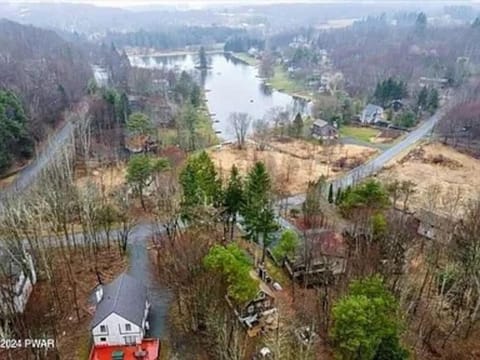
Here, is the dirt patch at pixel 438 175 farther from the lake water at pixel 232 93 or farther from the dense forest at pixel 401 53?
the dense forest at pixel 401 53

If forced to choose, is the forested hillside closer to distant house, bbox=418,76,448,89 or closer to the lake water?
the lake water

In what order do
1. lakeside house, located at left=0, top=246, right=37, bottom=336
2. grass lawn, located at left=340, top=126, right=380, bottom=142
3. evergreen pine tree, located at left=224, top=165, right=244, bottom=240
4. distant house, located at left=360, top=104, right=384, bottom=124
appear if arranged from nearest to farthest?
1. lakeside house, located at left=0, top=246, right=37, bottom=336
2. evergreen pine tree, located at left=224, top=165, right=244, bottom=240
3. grass lawn, located at left=340, top=126, right=380, bottom=142
4. distant house, located at left=360, top=104, right=384, bottom=124

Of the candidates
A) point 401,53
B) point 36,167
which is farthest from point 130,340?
point 401,53

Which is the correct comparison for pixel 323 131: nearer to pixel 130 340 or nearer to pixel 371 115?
pixel 371 115

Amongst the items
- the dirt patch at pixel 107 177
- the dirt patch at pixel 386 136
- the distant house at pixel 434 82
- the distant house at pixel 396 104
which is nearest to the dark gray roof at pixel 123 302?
the dirt patch at pixel 107 177

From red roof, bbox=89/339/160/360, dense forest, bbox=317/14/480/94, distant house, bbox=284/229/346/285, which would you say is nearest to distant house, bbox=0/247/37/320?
red roof, bbox=89/339/160/360
